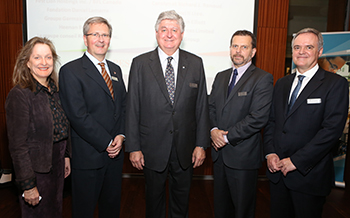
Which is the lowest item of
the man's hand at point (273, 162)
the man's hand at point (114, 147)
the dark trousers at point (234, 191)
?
the dark trousers at point (234, 191)

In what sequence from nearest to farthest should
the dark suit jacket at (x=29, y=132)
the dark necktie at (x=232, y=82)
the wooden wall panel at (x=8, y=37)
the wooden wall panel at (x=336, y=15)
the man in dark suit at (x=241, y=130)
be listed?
the dark suit jacket at (x=29, y=132) → the man in dark suit at (x=241, y=130) → the dark necktie at (x=232, y=82) → the wooden wall panel at (x=8, y=37) → the wooden wall panel at (x=336, y=15)

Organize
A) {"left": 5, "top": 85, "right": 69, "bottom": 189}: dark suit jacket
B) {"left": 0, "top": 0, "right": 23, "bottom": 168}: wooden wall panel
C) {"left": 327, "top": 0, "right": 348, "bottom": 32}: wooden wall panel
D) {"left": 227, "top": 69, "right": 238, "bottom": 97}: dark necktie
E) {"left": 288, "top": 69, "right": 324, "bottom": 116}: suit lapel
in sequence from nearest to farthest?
{"left": 5, "top": 85, "right": 69, "bottom": 189}: dark suit jacket, {"left": 288, "top": 69, "right": 324, "bottom": 116}: suit lapel, {"left": 227, "top": 69, "right": 238, "bottom": 97}: dark necktie, {"left": 0, "top": 0, "right": 23, "bottom": 168}: wooden wall panel, {"left": 327, "top": 0, "right": 348, "bottom": 32}: wooden wall panel

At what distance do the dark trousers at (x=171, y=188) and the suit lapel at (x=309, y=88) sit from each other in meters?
1.05

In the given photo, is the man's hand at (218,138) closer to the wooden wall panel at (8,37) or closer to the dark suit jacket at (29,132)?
the dark suit jacket at (29,132)

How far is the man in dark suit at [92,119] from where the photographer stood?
75.1 inches

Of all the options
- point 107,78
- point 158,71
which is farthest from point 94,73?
point 158,71

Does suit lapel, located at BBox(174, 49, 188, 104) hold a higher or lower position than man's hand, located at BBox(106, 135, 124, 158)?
higher

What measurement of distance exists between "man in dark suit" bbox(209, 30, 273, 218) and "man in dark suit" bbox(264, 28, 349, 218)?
16 centimetres

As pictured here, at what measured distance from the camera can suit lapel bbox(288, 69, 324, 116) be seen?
1864 millimetres

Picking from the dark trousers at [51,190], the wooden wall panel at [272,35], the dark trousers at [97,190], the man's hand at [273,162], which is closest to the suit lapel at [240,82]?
the man's hand at [273,162]

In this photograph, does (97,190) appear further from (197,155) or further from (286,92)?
(286,92)

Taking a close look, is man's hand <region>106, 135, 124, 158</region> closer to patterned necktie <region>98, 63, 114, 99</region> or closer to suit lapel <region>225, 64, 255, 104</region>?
patterned necktie <region>98, 63, 114, 99</region>

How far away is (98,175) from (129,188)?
5.84 feet

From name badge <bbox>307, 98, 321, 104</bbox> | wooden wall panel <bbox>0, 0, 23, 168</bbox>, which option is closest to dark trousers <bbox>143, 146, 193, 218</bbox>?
name badge <bbox>307, 98, 321, 104</bbox>
